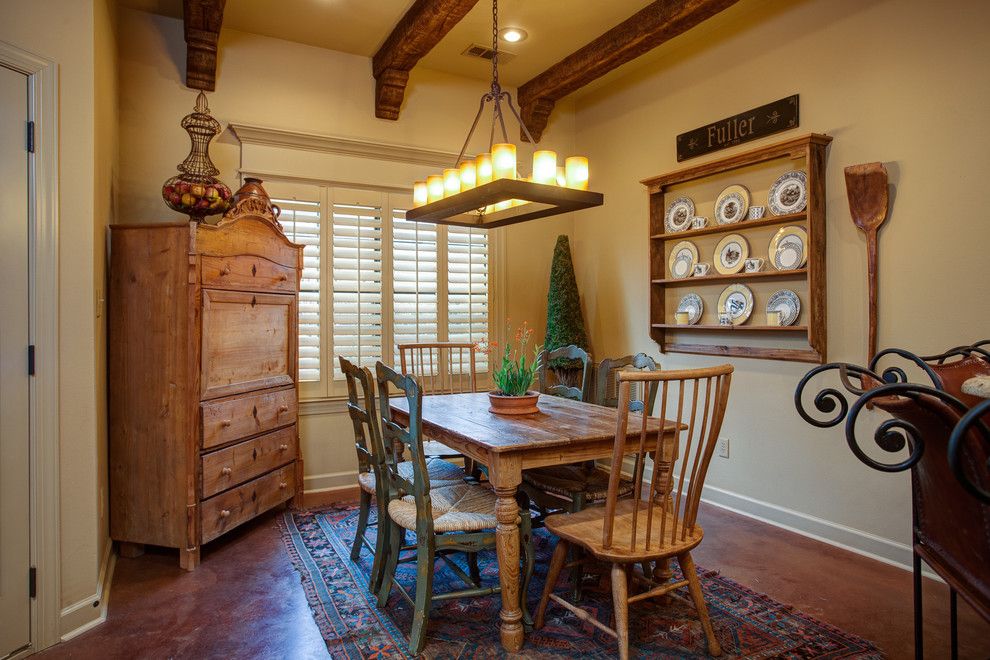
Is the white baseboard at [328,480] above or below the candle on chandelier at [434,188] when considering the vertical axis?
below

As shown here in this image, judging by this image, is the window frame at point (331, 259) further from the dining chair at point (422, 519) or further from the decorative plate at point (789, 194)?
the decorative plate at point (789, 194)

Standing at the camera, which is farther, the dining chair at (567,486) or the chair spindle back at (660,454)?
the dining chair at (567,486)

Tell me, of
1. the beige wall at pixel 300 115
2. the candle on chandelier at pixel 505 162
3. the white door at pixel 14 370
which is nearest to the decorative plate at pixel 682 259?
the beige wall at pixel 300 115

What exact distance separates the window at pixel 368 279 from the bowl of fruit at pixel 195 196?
30.7 inches

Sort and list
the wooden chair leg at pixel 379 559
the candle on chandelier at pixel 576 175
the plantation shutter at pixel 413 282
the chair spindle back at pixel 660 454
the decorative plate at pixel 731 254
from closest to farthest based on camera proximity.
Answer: the chair spindle back at pixel 660 454
the wooden chair leg at pixel 379 559
the candle on chandelier at pixel 576 175
the decorative plate at pixel 731 254
the plantation shutter at pixel 413 282

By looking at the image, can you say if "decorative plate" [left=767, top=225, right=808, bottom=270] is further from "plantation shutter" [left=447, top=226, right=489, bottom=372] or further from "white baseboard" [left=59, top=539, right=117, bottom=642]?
"white baseboard" [left=59, top=539, right=117, bottom=642]

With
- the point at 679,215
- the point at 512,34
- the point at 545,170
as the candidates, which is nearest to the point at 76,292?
the point at 545,170

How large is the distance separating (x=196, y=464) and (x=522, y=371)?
165 centimetres

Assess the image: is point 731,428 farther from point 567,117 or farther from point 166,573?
point 166,573

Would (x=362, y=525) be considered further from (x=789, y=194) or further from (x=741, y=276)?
(x=789, y=194)

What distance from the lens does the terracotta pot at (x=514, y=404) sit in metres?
2.71

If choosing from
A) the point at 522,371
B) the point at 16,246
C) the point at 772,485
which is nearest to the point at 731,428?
the point at 772,485

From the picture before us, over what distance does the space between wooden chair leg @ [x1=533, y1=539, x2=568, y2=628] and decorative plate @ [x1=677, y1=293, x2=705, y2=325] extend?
2.21 metres

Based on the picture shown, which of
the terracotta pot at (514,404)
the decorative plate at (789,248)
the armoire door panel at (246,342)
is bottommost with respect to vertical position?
the terracotta pot at (514,404)
